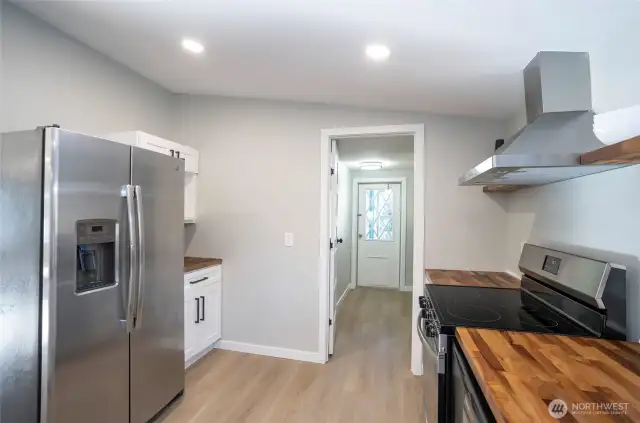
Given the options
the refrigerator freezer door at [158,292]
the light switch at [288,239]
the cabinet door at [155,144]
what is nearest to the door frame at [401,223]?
the light switch at [288,239]

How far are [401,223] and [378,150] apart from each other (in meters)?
2.26

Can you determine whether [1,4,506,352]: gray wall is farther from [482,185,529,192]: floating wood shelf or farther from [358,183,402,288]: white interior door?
[358,183,402,288]: white interior door

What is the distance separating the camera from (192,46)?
2078 mm

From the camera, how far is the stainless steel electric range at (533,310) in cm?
124

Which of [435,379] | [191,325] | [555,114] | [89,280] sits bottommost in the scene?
[191,325]

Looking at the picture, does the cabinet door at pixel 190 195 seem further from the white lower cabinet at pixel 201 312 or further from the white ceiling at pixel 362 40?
the white ceiling at pixel 362 40

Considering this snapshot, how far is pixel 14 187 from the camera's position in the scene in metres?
1.54

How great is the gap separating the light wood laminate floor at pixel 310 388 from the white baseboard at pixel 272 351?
61 millimetres

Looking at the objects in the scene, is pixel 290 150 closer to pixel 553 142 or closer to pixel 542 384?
pixel 553 142

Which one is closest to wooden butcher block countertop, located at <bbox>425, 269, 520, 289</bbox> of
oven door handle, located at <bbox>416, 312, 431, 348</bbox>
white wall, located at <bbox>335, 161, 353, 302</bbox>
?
oven door handle, located at <bbox>416, 312, 431, 348</bbox>

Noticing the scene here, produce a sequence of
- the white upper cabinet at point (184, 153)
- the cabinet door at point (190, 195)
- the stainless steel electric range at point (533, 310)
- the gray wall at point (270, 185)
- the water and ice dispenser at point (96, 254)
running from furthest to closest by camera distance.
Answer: the cabinet door at point (190, 195), the gray wall at point (270, 185), the white upper cabinet at point (184, 153), the water and ice dispenser at point (96, 254), the stainless steel electric range at point (533, 310)

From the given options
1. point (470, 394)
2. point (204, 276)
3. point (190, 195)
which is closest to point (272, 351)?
point (204, 276)

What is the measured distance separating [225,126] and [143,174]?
1487 mm

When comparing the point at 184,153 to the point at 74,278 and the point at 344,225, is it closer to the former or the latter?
the point at 74,278
